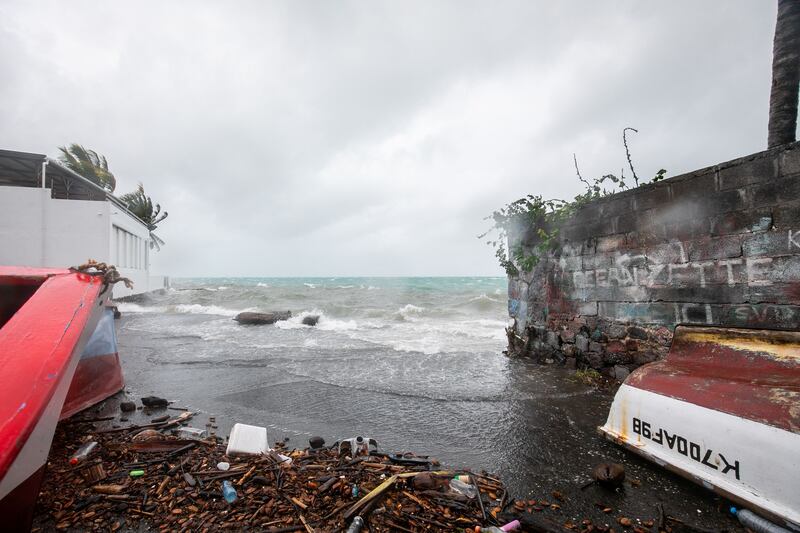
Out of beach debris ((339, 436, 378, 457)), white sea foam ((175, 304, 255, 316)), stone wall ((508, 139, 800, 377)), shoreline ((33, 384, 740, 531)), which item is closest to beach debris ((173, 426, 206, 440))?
shoreline ((33, 384, 740, 531))

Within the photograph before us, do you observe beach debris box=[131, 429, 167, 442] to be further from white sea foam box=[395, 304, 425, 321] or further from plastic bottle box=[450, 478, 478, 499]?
white sea foam box=[395, 304, 425, 321]

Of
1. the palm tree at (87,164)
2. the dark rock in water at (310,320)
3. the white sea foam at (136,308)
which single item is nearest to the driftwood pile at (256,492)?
the dark rock in water at (310,320)

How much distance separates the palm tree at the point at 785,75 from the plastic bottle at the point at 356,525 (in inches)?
251

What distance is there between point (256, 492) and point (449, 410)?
9.34 ft

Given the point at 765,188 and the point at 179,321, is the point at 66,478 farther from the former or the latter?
the point at 179,321

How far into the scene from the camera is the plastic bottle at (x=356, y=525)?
2168 mm

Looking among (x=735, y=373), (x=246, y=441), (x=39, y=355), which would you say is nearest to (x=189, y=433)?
(x=246, y=441)

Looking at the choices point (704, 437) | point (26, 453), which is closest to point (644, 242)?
point (704, 437)

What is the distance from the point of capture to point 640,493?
2736 mm

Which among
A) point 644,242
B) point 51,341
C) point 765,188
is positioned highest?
point 765,188

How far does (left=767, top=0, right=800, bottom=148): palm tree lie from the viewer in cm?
440

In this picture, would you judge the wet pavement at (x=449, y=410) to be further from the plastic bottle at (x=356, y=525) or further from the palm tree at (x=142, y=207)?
the palm tree at (x=142, y=207)

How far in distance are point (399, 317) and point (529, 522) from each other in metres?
15.1

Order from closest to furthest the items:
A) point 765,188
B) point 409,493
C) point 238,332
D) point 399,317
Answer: point 409,493
point 765,188
point 238,332
point 399,317
